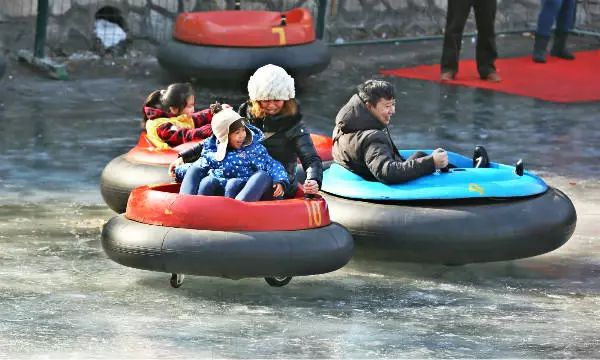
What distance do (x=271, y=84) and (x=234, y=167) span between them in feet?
1.68

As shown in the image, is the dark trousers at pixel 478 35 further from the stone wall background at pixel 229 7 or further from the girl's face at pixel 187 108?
the girl's face at pixel 187 108

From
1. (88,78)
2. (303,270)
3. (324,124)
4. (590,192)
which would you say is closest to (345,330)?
(303,270)

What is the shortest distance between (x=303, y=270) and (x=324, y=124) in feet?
18.6

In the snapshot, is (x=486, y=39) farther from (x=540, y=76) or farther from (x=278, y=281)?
(x=278, y=281)

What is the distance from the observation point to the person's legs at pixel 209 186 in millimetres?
8414

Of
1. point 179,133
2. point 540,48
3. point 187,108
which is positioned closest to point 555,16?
point 540,48

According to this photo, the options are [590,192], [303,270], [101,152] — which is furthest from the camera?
[101,152]

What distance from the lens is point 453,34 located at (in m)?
15.9

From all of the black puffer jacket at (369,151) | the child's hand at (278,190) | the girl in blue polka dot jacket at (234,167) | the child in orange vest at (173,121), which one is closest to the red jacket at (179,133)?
the child in orange vest at (173,121)

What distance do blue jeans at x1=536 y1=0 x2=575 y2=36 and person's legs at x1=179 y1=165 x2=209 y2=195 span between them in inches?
356

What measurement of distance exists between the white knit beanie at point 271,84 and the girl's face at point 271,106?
0.04m

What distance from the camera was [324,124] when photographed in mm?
13688

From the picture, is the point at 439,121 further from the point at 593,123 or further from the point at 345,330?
the point at 345,330

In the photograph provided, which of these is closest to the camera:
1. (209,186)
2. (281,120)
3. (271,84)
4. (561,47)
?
(209,186)
